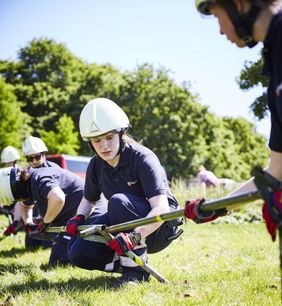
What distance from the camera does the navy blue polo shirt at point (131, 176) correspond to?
3539 millimetres

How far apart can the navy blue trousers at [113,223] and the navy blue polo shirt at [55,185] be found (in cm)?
100

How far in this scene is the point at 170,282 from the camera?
3.62 metres

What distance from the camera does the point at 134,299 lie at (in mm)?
3047

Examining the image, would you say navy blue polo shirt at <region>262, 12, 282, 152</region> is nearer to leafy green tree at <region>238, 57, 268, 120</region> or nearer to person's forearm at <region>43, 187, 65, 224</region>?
person's forearm at <region>43, 187, 65, 224</region>

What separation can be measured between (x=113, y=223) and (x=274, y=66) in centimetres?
225

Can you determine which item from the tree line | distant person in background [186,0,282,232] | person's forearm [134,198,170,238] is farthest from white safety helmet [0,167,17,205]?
the tree line

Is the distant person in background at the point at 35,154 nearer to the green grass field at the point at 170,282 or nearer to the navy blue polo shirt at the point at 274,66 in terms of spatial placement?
the green grass field at the point at 170,282

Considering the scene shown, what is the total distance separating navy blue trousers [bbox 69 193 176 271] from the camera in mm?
3555

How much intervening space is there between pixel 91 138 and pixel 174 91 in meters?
29.8

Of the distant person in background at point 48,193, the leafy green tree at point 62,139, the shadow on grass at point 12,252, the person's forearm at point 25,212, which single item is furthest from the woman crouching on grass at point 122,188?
the leafy green tree at point 62,139

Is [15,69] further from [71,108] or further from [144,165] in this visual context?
[144,165]

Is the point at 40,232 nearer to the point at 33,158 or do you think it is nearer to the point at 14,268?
the point at 14,268

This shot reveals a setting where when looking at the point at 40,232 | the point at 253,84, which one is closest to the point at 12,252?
the point at 40,232

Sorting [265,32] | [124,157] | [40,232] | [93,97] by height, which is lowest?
[40,232]
